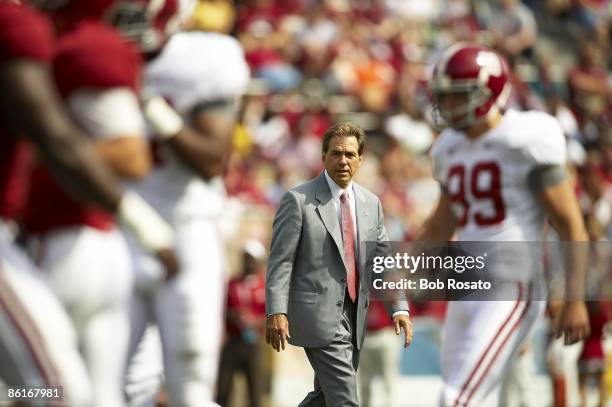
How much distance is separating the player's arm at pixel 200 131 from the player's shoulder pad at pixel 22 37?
1133 millimetres

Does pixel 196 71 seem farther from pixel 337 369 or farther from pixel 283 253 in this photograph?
pixel 337 369

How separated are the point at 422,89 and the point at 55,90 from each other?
501 inches

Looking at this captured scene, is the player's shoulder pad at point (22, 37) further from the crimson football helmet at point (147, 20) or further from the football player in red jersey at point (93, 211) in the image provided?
the crimson football helmet at point (147, 20)

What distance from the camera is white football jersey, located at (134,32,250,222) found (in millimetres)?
4801

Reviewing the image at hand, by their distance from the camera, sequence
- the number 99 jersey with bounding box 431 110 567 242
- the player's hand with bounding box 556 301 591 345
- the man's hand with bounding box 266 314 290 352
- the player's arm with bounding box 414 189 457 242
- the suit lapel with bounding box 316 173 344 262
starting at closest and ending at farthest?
the man's hand with bounding box 266 314 290 352, the suit lapel with bounding box 316 173 344 262, the player's hand with bounding box 556 301 591 345, the number 99 jersey with bounding box 431 110 567 242, the player's arm with bounding box 414 189 457 242

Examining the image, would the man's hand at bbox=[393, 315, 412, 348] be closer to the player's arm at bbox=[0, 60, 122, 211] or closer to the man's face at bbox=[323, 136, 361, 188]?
the man's face at bbox=[323, 136, 361, 188]

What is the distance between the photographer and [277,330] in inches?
201

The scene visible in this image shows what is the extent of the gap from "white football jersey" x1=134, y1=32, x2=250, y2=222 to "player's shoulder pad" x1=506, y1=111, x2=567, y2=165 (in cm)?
140

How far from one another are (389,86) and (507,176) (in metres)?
10.7

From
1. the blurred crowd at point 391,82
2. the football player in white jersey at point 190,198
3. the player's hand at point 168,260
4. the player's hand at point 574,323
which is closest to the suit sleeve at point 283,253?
the football player in white jersey at point 190,198

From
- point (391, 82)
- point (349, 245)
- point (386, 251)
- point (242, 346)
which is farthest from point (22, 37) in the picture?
point (391, 82)

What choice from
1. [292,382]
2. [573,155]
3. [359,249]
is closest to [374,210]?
[359,249]

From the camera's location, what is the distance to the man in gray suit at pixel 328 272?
16.9ft

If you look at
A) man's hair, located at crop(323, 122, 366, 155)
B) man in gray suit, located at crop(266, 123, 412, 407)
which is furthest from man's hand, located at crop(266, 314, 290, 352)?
man's hair, located at crop(323, 122, 366, 155)
